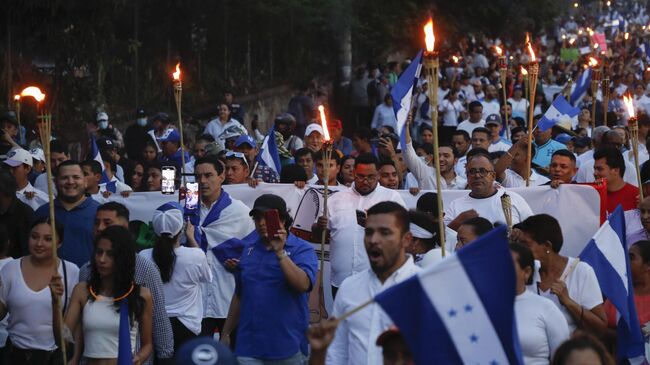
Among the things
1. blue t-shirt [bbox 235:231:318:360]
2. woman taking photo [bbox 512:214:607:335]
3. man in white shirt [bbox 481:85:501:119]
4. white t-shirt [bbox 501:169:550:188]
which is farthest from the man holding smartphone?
man in white shirt [bbox 481:85:501:119]

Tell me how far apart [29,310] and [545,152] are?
7.27m

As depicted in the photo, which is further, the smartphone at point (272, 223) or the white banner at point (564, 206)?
the white banner at point (564, 206)

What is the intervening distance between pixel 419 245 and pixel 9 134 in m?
7.58

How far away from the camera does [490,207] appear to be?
33.3ft

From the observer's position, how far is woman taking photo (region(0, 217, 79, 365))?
8.57m

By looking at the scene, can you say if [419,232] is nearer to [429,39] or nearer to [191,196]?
[429,39]

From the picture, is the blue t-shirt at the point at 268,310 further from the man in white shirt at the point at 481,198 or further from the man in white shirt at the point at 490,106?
the man in white shirt at the point at 490,106

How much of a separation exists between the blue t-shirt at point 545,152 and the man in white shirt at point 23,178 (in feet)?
17.1

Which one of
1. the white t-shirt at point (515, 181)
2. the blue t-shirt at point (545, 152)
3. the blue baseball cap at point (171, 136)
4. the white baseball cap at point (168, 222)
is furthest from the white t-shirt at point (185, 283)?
the blue baseball cap at point (171, 136)

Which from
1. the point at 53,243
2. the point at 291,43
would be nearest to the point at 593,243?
the point at 53,243

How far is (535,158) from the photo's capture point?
1435 cm

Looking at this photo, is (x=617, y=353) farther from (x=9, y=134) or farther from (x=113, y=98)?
(x=113, y=98)

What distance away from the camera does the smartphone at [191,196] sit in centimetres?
1052

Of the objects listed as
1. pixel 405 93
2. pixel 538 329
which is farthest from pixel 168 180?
Result: pixel 538 329
